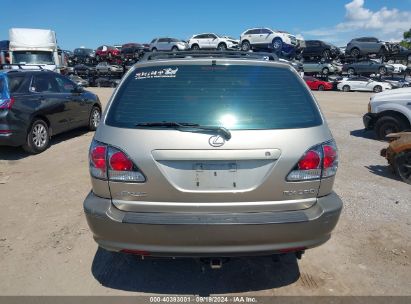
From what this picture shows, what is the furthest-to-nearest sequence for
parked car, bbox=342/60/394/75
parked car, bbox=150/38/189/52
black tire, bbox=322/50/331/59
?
black tire, bbox=322/50/331/59
parked car, bbox=342/60/394/75
parked car, bbox=150/38/189/52

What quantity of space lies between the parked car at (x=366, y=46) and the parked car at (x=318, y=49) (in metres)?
1.63

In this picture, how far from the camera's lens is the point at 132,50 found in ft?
117

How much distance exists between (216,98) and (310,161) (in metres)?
0.81

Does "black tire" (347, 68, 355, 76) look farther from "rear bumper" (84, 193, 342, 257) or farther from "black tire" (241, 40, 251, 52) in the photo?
"rear bumper" (84, 193, 342, 257)

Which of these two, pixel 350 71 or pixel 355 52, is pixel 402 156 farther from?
pixel 350 71

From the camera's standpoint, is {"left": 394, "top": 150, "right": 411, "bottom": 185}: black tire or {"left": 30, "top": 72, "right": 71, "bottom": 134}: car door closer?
{"left": 394, "top": 150, "right": 411, "bottom": 185}: black tire

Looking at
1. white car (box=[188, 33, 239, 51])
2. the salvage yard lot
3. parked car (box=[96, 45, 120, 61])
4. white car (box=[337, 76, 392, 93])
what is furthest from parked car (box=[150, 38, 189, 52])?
the salvage yard lot

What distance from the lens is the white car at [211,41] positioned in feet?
92.2

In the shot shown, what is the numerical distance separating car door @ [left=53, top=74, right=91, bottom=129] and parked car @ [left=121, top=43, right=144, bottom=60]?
1050 inches

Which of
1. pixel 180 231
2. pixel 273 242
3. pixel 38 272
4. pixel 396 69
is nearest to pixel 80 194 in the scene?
pixel 38 272

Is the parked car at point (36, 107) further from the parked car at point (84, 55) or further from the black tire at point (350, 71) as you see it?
the parked car at point (84, 55)

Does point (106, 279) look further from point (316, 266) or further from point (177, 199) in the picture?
point (316, 266)

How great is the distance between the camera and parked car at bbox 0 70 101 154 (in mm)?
6660

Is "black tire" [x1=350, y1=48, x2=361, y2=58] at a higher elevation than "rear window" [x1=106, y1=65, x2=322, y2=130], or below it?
below
